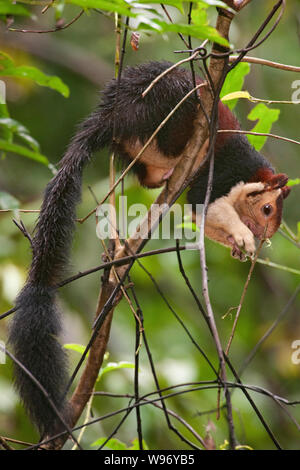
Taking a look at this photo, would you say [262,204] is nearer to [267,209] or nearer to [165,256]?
[267,209]

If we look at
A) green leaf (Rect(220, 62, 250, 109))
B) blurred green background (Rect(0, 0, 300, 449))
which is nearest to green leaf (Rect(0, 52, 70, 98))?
green leaf (Rect(220, 62, 250, 109))

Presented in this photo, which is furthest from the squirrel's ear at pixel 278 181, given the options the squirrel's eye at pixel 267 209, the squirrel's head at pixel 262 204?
the squirrel's eye at pixel 267 209

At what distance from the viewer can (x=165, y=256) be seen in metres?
3.99

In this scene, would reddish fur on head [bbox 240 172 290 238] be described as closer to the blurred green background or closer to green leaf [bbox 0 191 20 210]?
the blurred green background

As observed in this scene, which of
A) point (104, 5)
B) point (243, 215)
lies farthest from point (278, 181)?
point (104, 5)

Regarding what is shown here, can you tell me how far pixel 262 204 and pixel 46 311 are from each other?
3.79 ft

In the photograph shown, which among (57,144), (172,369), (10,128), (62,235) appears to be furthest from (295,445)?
(10,128)

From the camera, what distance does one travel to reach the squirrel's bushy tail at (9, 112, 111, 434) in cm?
175

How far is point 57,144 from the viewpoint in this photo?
498cm

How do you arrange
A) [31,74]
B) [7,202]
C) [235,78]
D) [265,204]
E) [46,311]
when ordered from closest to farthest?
[7,202], [31,74], [46,311], [235,78], [265,204]

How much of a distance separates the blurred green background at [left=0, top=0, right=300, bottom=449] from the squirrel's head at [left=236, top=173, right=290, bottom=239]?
96 centimetres

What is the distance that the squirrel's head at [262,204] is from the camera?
2.57 metres

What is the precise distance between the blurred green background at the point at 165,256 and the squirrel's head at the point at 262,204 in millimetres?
956

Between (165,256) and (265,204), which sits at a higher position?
(165,256)
